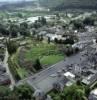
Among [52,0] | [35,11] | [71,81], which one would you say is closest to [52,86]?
[71,81]

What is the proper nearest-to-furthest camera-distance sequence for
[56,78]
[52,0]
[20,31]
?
1. [56,78]
2. [20,31]
3. [52,0]

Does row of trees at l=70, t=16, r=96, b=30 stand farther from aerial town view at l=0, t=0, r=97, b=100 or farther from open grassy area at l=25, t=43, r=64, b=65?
open grassy area at l=25, t=43, r=64, b=65

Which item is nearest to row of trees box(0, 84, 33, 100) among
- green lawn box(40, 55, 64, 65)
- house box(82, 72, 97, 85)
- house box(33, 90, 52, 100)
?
house box(33, 90, 52, 100)

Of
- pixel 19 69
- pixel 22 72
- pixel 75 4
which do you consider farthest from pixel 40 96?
pixel 75 4

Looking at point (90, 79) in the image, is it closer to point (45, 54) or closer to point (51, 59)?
point (51, 59)

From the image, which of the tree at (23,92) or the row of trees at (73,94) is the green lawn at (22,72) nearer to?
the tree at (23,92)

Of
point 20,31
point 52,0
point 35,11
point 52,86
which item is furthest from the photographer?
point 52,0

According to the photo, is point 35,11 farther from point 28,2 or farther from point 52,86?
point 52,86
